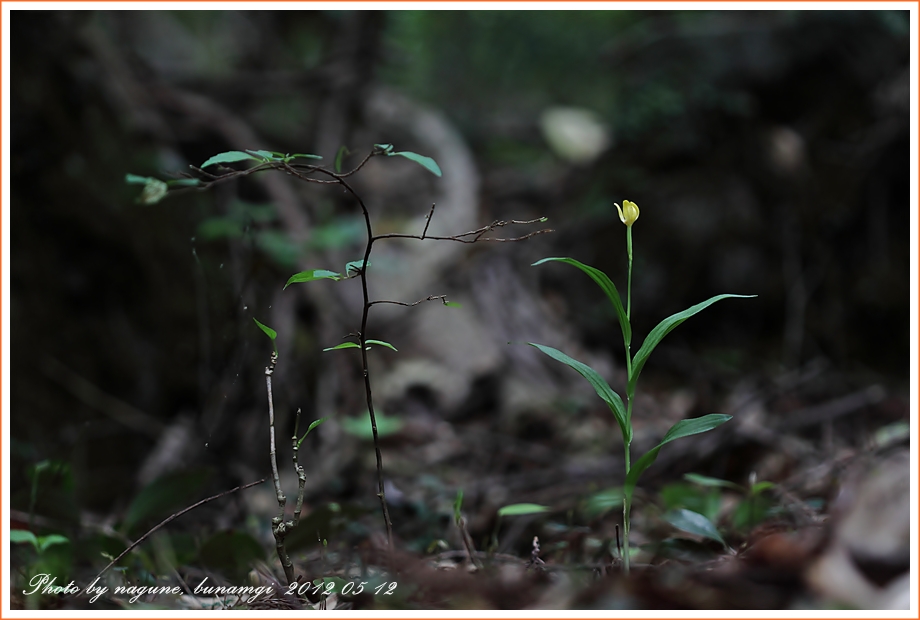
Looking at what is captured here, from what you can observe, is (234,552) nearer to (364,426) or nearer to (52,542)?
(52,542)

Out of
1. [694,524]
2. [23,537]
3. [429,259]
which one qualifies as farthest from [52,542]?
[429,259]

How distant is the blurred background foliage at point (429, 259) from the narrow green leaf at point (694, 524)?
0.60 metres

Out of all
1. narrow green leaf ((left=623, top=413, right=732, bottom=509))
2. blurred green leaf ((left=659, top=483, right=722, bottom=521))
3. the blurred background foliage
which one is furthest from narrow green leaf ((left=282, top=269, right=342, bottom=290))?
blurred green leaf ((left=659, top=483, right=722, bottom=521))

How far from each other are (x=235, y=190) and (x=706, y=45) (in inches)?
123

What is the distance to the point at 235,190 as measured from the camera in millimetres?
2799

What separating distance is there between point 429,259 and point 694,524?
2.67 meters

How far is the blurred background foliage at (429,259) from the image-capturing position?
2.17 m

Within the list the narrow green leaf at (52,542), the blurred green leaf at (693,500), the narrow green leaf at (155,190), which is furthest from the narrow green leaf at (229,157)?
the blurred green leaf at (693,500)

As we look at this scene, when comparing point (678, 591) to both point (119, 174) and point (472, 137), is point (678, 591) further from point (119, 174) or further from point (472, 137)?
point (472, 137)

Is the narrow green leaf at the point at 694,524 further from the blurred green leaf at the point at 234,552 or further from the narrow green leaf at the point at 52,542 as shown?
the narrow green leaf at the point at 52,542

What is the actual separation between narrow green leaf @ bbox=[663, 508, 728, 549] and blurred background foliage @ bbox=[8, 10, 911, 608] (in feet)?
1.97

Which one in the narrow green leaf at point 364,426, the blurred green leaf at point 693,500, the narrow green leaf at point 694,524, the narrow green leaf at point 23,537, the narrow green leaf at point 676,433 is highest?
the narrow green leaf at point 676,433

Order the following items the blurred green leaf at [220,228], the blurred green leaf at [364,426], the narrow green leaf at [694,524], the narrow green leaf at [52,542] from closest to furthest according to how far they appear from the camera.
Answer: the narrow green leaf at [694,524] < the narrow green leaf at [52,542] < the blurred green leaf at [364,426] < the blurred green leaf at [220,228]

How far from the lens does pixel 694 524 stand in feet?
3.52
